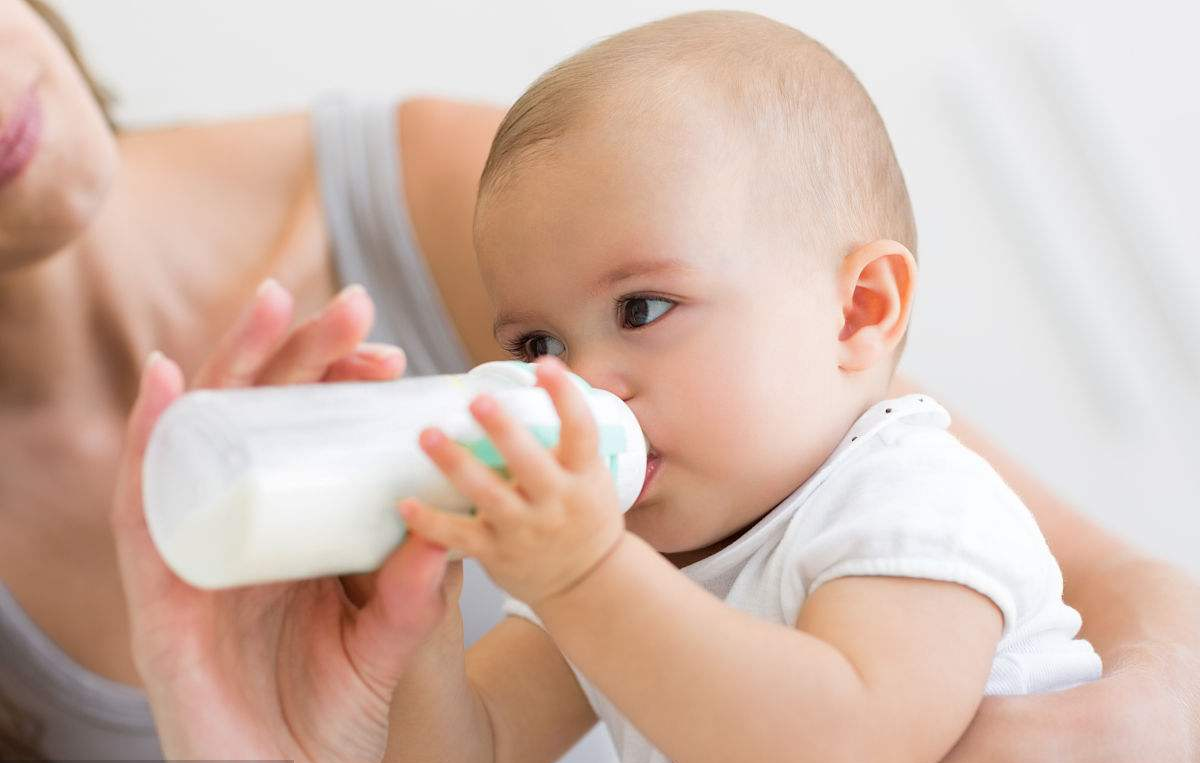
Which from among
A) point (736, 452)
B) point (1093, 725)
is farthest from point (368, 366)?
point (1093, 725)

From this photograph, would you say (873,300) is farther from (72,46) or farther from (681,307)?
(72,46)

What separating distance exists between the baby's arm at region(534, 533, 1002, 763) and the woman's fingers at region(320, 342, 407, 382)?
181mm

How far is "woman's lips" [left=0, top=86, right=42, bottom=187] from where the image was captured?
1.12 m

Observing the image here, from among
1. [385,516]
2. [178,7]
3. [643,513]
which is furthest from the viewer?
[178,7]

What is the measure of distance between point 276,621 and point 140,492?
0.47 feet

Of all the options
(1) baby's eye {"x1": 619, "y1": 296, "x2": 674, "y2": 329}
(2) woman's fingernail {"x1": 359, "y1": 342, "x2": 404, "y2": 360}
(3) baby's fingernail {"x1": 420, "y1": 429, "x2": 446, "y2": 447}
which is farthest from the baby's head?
(3) baby's fingernail {"x1": 420, "y1": 429, "x2": 446, "y2": 447}

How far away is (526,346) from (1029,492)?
58 centimetres

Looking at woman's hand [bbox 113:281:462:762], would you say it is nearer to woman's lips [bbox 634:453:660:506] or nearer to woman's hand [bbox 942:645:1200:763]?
woman's lips [bbox 634:453:660:506]

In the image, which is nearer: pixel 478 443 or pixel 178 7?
pixel 478 443

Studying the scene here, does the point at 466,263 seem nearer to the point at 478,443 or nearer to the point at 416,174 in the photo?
the point at 416,174

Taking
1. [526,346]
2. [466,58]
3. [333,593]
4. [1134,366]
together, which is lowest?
[1134,366]

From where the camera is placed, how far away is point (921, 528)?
2.56 feet

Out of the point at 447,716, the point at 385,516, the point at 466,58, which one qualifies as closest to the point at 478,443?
the point at 385,516

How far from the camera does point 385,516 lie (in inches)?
25.5
